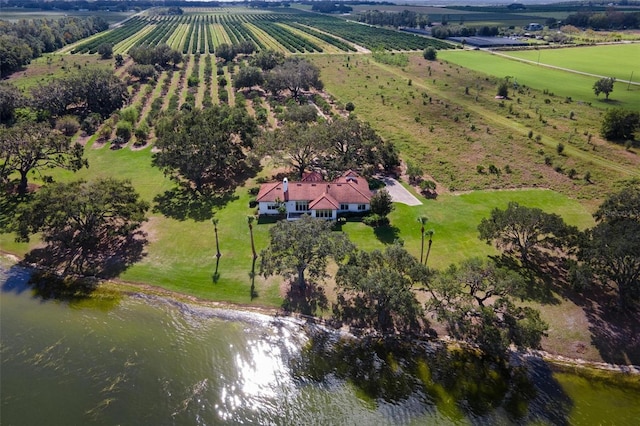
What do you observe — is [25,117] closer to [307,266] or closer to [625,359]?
[307,266]

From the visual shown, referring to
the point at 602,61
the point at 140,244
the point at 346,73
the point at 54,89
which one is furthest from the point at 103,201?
the point at 602,61

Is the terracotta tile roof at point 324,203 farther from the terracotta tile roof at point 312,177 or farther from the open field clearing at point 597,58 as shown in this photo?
the open field clearing at point 597,58

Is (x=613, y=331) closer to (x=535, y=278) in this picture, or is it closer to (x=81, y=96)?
(x=535, y=278)

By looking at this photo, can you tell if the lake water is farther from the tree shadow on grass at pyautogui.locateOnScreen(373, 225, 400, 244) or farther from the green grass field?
the tree shadow on grass at pyautogui.locateOnScreen(373, 225, 400, 244)

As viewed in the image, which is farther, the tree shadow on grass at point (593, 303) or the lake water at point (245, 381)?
the tree shadow on grass at point (593, 303)

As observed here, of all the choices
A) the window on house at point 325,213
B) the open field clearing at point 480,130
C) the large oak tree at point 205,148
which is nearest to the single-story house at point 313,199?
the window on house at point 325,213

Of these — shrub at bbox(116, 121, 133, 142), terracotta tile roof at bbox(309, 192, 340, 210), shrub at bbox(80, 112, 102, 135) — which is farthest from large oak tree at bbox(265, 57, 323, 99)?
terracotta tile roof at bbox(309, 192, 340, 210)
